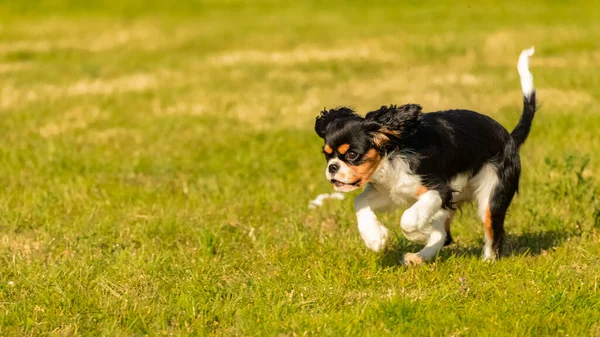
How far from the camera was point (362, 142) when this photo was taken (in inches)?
236

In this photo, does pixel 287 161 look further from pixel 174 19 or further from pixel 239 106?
pixel 174 19

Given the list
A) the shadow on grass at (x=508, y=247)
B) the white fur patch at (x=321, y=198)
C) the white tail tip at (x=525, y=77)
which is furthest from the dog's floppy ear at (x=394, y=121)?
the white fur patch at (x=321, y=198)

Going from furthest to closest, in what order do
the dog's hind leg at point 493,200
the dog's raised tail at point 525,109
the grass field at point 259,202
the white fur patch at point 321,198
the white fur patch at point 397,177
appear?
the white fur patch at point 321,198 < the dog's raised tail at point 525,109 < the dog's hind leg at point 493,200 < the white fur patch at point 397,177 < the grass field at point 259,202

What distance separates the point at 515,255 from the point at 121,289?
294 cm

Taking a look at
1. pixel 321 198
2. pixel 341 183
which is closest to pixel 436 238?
pixel 341 183

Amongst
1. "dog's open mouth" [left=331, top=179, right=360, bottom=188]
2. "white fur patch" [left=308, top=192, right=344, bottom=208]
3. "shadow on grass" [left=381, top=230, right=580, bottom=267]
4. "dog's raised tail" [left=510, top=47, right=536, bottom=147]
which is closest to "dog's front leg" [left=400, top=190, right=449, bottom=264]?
"shadow on grass" [left=381, top=230, right=580, bottom=267]

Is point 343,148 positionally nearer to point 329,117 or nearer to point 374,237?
point 329,117

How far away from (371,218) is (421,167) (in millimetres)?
487

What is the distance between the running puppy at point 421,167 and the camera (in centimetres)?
598

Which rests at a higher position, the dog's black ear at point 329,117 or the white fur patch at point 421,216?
the dog's black ear at point 329,117

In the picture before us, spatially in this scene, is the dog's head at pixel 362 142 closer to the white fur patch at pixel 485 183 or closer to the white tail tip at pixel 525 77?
the white fur patch at pixel 485 183

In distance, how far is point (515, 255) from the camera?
6.73 meters

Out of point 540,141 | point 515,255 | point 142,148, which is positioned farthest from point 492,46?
point 515,255

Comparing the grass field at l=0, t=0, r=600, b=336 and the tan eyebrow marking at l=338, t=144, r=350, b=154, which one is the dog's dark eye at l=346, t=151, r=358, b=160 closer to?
the tan eyebrow marking at l=338, t=144, r=350, b=154
